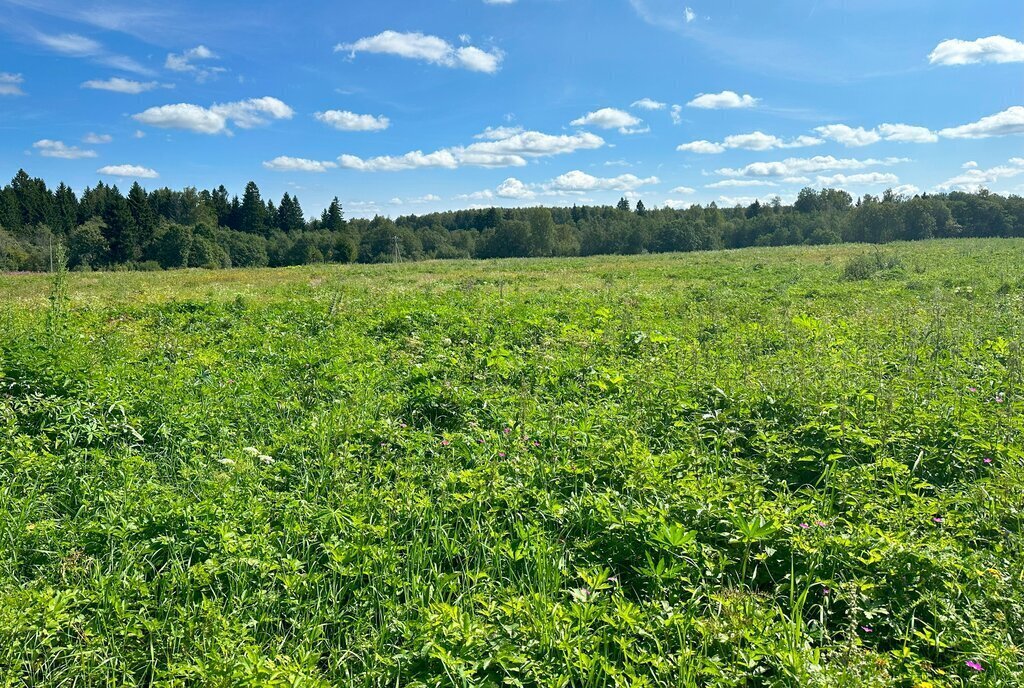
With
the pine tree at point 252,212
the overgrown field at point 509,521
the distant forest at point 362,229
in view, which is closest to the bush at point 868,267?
the overgrown field at point 509,521

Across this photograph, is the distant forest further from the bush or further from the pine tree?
the bush

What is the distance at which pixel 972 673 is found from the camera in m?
2.65

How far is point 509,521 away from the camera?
3.90m

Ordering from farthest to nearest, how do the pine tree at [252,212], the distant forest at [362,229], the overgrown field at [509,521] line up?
the pine tree at [252,212]
the distant forest at [362,229]
the overgrown field at [509,521]

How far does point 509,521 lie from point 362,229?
117100 millimetres

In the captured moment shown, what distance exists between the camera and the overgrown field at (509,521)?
276 cm

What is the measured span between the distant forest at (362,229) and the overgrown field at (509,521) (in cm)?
6637

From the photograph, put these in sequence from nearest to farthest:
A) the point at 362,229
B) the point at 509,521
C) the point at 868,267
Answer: the point at 509,521 → the point at 868,267 → the point at 362,229

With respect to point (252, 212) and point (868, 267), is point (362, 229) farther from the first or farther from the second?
point (868, 267)

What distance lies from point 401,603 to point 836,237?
314 ft

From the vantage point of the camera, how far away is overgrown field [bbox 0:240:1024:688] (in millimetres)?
2756

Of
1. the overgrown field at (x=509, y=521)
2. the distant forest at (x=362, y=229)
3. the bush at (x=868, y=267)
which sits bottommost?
the overgrown field at (x=509, y=521)

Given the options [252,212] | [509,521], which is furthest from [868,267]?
[252,212]

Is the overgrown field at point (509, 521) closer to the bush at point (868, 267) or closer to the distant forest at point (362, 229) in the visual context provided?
the bush at point (868, 267)
